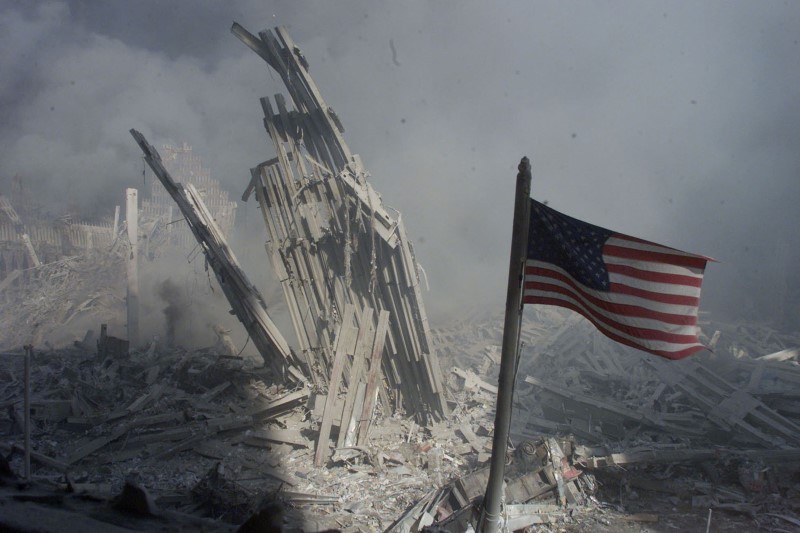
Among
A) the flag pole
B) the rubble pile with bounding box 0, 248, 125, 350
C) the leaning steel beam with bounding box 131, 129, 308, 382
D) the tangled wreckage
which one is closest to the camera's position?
the flag pole

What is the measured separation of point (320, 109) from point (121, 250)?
54.9 ft

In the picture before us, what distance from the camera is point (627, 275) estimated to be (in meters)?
2.98

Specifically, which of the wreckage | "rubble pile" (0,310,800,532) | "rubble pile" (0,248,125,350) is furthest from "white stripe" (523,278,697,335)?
"rubble pile" (0,248,125,350)

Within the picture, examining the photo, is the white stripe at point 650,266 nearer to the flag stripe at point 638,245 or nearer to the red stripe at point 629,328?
the flag stripe at point 638,245

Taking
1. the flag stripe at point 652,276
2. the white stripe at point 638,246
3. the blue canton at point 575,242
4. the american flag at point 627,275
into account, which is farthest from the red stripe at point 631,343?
the white stripe at point 638,246

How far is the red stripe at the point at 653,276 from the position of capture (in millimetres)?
2975

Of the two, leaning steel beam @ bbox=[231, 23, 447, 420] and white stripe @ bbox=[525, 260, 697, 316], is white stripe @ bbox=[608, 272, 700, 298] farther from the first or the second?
leaning steel beam @ bbox=[231, 23, 447, 420]

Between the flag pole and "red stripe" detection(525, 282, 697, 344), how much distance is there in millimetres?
381

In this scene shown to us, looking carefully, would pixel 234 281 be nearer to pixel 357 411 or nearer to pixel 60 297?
pixel 357 411

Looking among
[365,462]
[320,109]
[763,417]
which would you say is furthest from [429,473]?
[320,109]

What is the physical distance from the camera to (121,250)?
2186cm

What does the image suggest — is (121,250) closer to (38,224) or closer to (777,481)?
(38,224)

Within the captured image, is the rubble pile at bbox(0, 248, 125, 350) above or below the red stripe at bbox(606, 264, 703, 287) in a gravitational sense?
below

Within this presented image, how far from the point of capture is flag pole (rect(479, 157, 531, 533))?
265 cm
